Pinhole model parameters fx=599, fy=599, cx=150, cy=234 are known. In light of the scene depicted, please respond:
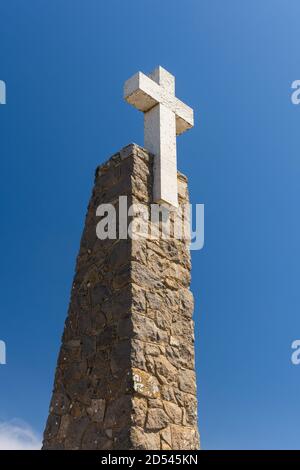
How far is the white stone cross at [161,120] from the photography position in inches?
208

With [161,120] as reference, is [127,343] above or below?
below

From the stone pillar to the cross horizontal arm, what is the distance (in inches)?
23.8

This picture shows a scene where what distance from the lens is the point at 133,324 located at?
4.43 metres

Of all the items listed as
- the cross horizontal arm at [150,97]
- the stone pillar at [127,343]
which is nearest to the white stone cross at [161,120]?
the cross horizontal arm at [150,97]

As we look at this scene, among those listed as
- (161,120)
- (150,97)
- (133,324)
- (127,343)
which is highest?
(150,97)

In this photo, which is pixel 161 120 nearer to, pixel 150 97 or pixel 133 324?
pixel 150 97

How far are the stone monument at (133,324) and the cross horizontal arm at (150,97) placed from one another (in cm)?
1

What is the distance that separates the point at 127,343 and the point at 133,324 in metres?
0.15

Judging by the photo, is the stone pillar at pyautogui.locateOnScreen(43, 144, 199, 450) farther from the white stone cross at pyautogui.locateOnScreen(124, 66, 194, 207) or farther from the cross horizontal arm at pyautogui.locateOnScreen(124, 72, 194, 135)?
the cross horizontal arm at pyautogui.locateOnScreen(124, 72, 194, 135)

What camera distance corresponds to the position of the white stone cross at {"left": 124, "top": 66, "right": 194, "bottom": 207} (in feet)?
17.3

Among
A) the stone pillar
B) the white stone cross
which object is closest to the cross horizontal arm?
the white stone cross

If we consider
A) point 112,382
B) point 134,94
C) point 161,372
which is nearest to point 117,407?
point 112,382

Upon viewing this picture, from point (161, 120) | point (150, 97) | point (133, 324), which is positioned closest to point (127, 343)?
point (133, 324)

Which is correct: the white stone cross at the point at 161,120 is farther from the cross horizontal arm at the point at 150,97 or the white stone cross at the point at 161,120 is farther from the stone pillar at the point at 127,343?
the stone pillar at the point at 127,343
